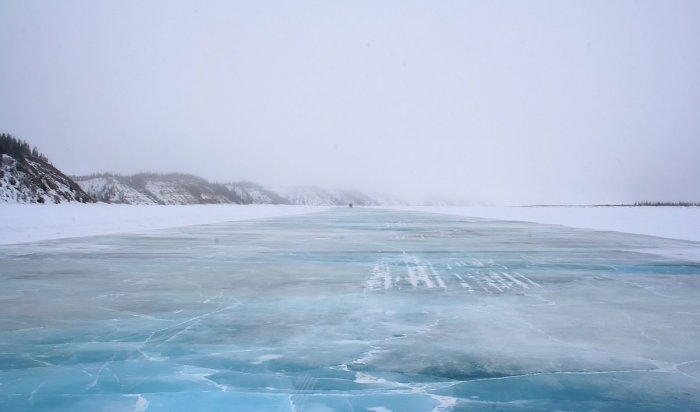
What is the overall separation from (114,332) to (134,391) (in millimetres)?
2031

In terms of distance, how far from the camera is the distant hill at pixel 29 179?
201ft

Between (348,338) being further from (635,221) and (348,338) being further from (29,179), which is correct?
(29,179)

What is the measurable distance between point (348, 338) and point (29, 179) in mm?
70938

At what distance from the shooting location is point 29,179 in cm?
6650

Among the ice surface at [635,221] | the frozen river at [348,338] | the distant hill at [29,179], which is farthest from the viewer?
the distant hill at [29,179]

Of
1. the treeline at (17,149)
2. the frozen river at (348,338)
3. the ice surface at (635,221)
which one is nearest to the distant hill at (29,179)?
the treeline at (17,149)

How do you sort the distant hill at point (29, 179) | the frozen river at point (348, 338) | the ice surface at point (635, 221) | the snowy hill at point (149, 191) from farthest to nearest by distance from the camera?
the snowy hill at point (149, 191) → the distant hill at point (29, 179) → the ice surface at point (635, 221) → the frozen river at point (348, 338)

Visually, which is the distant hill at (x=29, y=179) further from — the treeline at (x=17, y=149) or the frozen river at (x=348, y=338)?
the frozen river at (x=348, y=338)

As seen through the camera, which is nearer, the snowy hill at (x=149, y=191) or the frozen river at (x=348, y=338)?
the frozen river at (x=348, y=338)

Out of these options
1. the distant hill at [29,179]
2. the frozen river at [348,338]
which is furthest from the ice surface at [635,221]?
the distant hill at [29,179]

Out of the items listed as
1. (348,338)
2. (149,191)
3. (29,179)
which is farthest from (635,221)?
(149,191)

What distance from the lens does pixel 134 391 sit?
4168mm

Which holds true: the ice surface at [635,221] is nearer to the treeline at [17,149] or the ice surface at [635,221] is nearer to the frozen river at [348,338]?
the frozen river at [348,338]

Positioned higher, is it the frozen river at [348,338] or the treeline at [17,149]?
the treeline at [17,149]
